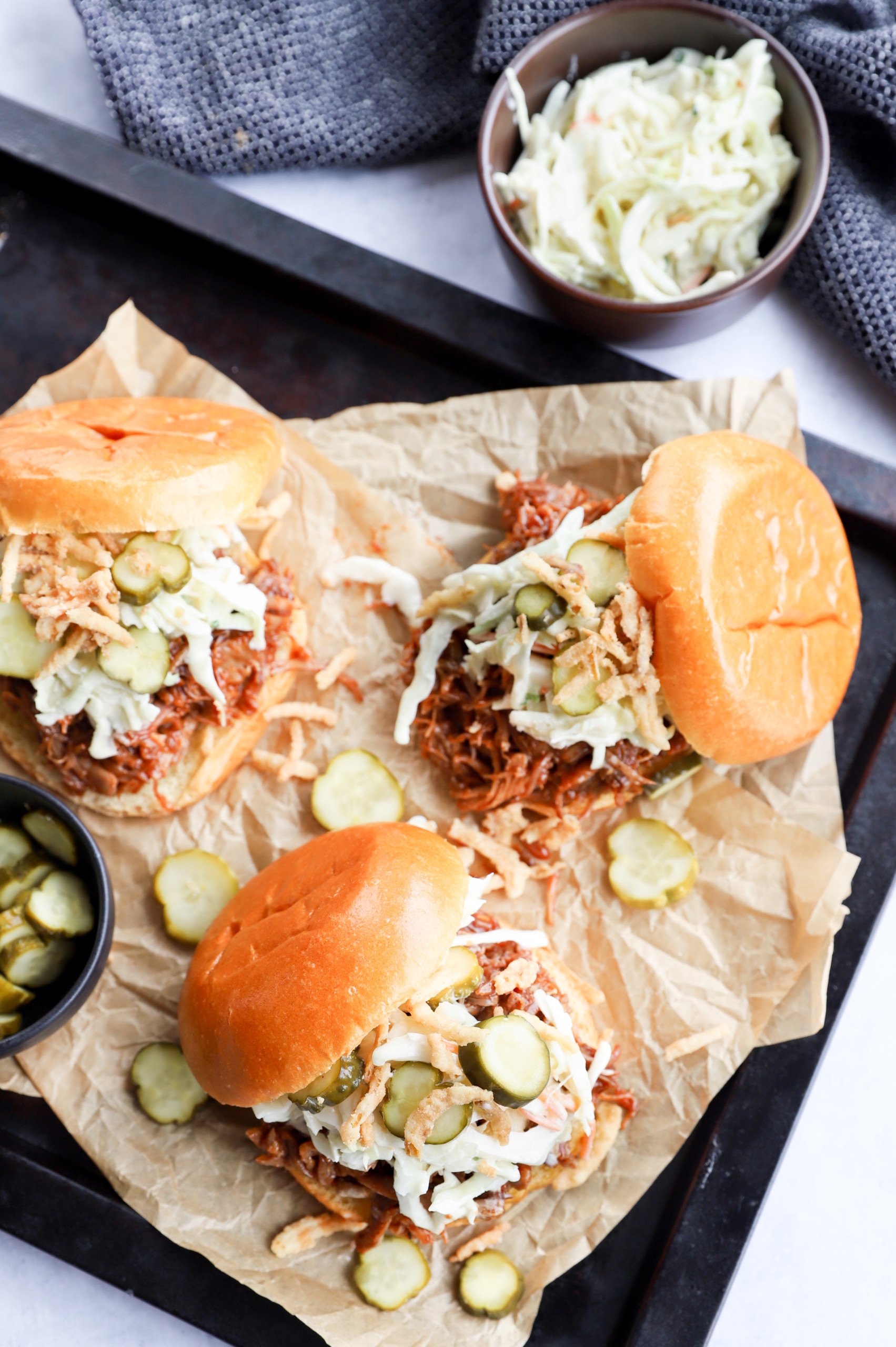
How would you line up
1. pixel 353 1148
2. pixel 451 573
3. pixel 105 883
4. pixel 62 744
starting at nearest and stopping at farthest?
1. pixel 353 1148
2. pixel 105 883
3. pixel 62 744
4. pixel 451 573

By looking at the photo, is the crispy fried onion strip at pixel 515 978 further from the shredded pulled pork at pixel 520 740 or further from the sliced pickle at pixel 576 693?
the sliced pickle at pixel 576 693

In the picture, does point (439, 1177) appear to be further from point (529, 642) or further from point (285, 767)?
point (529, 642)

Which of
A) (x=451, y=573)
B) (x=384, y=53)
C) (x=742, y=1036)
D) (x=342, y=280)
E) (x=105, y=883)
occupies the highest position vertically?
(x=384, y=53)

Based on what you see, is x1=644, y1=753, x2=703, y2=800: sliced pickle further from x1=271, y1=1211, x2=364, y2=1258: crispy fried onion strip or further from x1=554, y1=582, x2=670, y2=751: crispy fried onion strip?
x1=271, y1=1211, x2=364, y2=1258: crispy fried onion strip

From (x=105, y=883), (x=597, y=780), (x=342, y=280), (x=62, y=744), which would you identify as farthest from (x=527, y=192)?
(x=105, y=883)

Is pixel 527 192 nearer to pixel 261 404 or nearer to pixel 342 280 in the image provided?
pixel 342 280

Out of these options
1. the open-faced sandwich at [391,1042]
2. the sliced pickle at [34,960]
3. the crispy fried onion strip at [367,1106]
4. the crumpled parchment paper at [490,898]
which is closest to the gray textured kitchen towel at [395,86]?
the crumpled parchment paper at [490,898]
